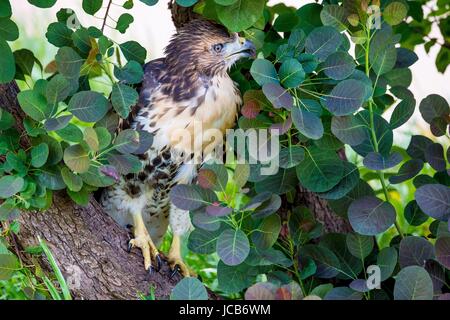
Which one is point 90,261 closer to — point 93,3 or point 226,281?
point 226,281

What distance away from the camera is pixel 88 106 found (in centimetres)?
253

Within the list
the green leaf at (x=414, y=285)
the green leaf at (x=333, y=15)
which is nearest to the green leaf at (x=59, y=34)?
the green leaf at (x=333, y=15)

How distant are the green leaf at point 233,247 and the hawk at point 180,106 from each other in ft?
1.51

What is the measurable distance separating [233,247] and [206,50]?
774 millimetres

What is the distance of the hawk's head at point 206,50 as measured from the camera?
291cm

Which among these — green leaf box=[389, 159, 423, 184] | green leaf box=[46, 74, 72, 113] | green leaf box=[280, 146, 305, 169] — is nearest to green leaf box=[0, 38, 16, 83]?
green leaf box=[46, 74, 72, 113]

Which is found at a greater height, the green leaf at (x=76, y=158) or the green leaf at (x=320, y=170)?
the green leaf at (x=76, y=158)

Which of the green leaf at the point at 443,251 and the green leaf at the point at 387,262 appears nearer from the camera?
the green leaf at the point at 443,251

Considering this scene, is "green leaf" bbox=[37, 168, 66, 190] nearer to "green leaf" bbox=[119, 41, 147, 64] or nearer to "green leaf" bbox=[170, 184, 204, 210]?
"green leaf" bbox=[170, 184, 204, 210]

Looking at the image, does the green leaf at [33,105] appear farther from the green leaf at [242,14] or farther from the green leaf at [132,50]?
the green leaf at [242,14]

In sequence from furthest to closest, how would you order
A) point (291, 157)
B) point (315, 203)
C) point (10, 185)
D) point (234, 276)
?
point (315, 203) → point (234, 276) → point (291, 157) → point (10, 185)

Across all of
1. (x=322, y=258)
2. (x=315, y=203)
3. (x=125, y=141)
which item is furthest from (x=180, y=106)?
(x=315, y=203)

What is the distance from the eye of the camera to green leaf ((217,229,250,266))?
8.07 ft

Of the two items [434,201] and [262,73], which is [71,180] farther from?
[434,201]
